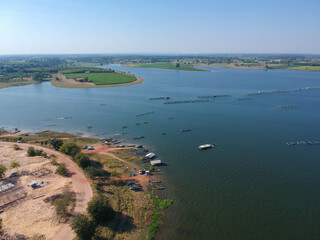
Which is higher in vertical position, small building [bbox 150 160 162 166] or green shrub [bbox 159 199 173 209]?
small building [bbox 150 160 162 166]

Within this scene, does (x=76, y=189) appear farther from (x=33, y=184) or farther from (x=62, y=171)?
(x=33, y=184)

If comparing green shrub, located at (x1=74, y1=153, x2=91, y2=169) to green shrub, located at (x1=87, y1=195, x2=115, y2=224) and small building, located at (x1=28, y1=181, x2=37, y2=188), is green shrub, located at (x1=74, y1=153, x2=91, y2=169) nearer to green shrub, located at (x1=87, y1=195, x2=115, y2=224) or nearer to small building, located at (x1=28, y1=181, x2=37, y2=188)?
small building, located at (x1=28, y1=181, x2=37, y2=188)

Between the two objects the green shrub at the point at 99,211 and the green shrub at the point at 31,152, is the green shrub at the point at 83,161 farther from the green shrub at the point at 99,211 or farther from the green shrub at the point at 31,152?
the green shrub at the point at 99,211

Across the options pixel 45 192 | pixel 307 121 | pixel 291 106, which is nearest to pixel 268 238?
pixel 45 192

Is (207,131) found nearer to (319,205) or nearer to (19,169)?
(319,205)

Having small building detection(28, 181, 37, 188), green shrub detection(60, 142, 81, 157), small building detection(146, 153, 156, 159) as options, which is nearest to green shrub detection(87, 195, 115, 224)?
small building detection(28, 181, 37, 188)
